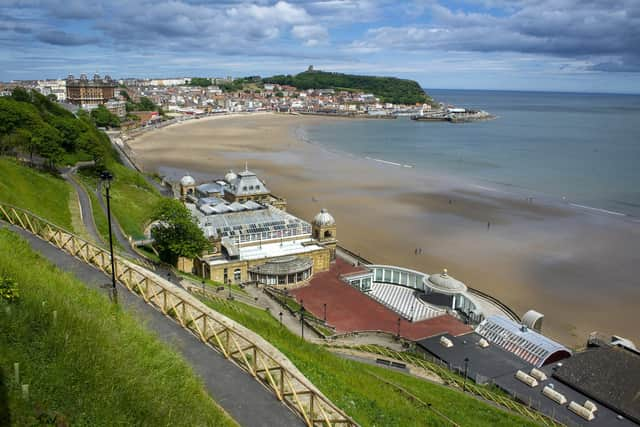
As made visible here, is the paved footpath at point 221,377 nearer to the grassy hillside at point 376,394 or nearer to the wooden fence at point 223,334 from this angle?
the wooden fence at point 223,334

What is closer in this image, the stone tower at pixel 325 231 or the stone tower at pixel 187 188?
the stone tower at pixel 325 231

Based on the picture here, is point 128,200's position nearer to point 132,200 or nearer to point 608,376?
point 132,200

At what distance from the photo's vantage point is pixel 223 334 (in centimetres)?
1574

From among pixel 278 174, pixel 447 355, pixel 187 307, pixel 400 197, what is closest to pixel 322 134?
pixel 278 174

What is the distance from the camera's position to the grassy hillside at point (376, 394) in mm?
15883

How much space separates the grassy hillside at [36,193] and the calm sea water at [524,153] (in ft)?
213

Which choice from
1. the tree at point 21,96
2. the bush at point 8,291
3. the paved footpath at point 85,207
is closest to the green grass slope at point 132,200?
the paved footpath at point 85,207

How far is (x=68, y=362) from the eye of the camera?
10.8m

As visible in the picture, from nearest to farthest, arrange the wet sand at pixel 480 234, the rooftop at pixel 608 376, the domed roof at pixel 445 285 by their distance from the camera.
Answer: the rooftop at pixel 608 376, the domed roof at pixel 445 285, the wet sand at pixel 480 234

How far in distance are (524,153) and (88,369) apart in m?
120

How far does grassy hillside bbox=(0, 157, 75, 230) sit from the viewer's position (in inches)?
1467

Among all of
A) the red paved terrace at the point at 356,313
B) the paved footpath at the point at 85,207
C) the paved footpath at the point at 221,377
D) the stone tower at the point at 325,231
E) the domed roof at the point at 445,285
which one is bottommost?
the red paved terrace at the point at 356,313

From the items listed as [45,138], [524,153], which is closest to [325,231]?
[45,138]

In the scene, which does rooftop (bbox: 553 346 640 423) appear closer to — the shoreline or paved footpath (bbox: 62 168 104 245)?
paved footpath (bbox: 62 168 104 245)
